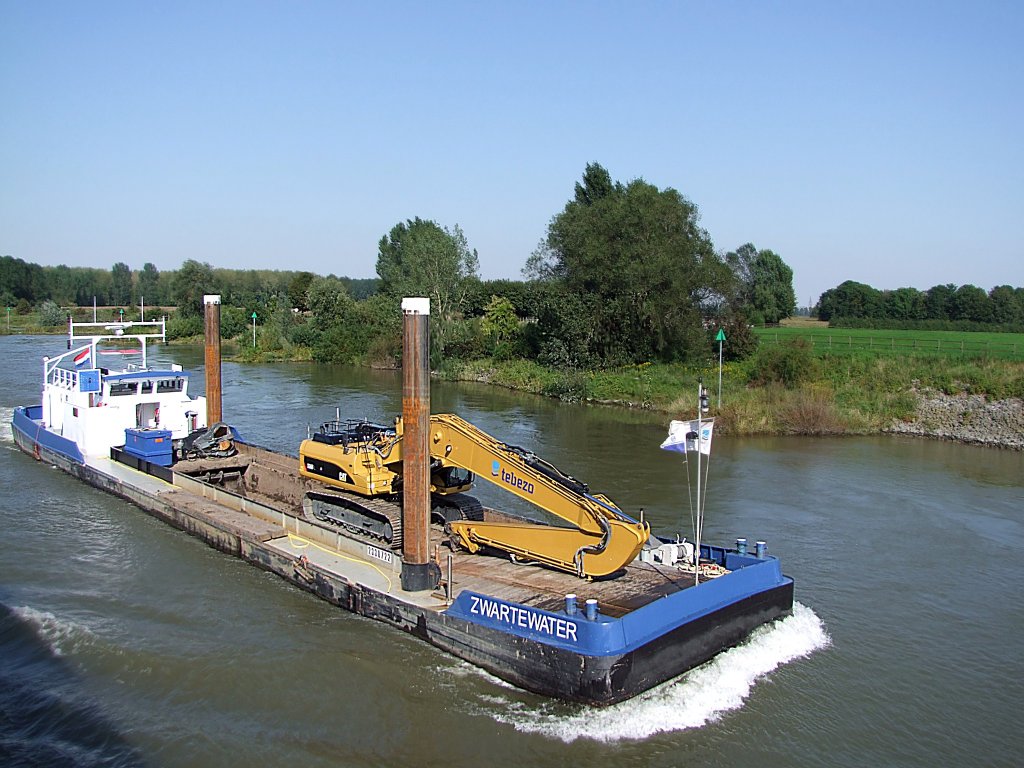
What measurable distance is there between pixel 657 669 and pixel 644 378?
2849 centimetres

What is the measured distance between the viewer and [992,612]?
543 inches

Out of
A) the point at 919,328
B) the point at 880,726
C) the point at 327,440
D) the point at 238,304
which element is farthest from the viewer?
the point at 238,304

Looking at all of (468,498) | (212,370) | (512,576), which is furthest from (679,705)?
(212,370)

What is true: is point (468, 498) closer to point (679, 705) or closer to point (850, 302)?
point (679, 705)

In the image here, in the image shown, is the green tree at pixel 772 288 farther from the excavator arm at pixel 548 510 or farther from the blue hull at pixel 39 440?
the excavator arm at pixel 548 510

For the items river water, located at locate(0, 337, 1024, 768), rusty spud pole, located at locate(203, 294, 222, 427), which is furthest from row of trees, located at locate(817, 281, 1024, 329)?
rusty spud pole, located at locate(203, 294, 222, 427)

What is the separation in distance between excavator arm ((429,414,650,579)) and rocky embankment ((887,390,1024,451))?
21.7 meters

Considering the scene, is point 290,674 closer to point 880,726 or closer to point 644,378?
point 880,726

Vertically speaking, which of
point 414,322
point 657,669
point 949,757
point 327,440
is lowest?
point 949,757

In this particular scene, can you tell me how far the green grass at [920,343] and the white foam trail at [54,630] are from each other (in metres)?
35.8

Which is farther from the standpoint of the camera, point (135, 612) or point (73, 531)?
point (73, 531)

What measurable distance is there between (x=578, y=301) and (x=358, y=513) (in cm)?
2779

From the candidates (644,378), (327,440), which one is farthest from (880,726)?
(644,378)

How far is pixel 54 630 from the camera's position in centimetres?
1263
